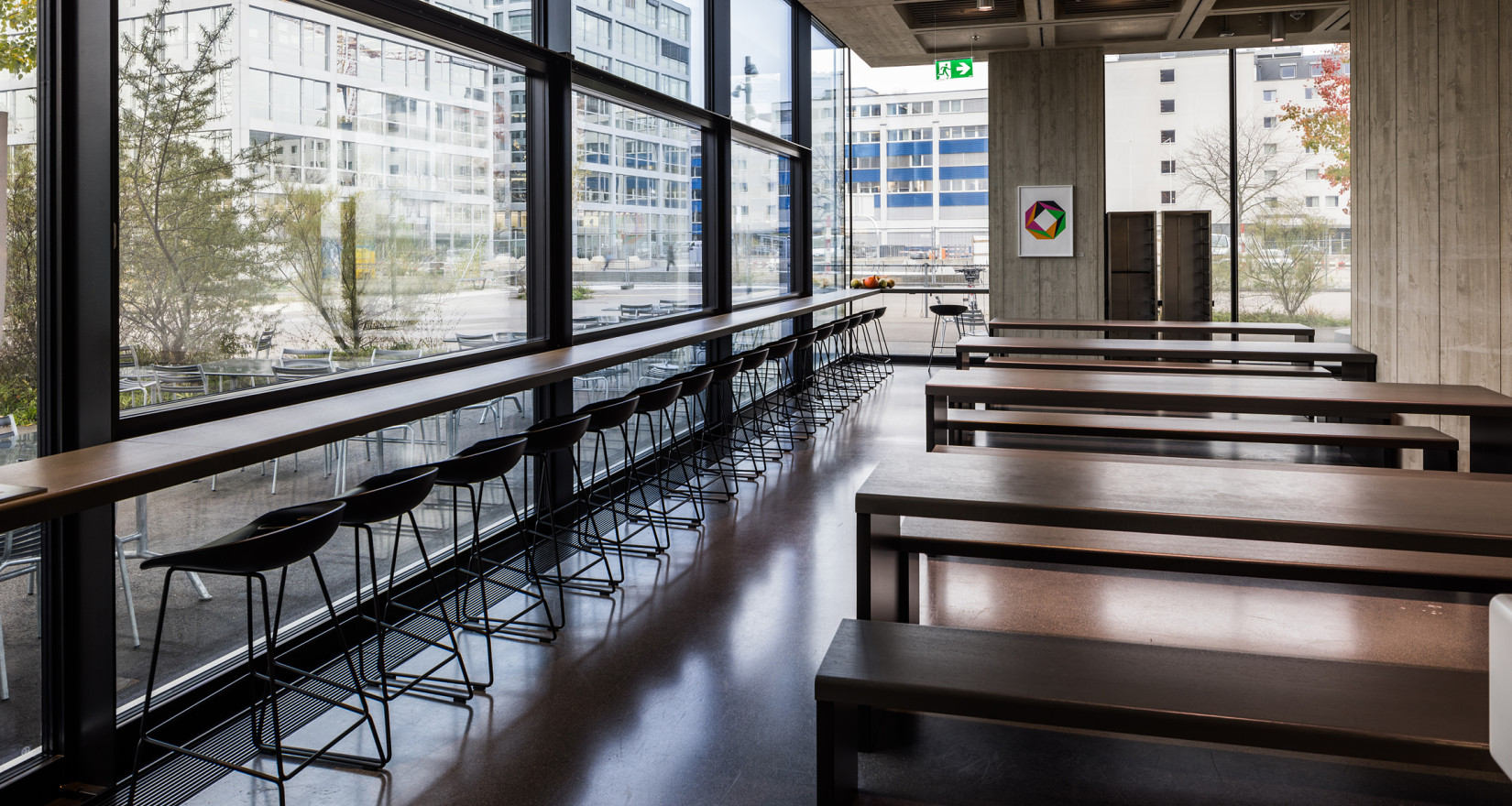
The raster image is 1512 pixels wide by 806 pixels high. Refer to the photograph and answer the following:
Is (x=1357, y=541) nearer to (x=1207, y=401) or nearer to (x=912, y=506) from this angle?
(x=912, y=506)

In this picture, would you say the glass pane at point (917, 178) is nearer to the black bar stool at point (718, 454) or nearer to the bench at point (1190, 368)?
the bench at point (1190, 368)

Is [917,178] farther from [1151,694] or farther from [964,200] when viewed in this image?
[1151,694]

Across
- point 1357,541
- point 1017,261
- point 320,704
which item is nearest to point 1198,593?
point 1357,541

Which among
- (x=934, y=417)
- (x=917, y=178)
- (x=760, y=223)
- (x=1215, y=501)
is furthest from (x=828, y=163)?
(x=1215, y=501)

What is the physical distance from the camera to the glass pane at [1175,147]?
1002cm

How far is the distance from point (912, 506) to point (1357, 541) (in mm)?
953

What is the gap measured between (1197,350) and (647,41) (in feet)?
12.6

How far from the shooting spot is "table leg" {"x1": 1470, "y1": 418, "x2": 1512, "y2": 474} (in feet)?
12.6

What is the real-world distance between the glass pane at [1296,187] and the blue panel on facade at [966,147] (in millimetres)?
2534

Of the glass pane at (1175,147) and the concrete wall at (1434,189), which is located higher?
the glass pane at (1175,147)

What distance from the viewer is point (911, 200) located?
38.3ft

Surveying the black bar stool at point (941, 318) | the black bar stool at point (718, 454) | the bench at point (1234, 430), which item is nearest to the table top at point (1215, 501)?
the bench at point (1234, 430)

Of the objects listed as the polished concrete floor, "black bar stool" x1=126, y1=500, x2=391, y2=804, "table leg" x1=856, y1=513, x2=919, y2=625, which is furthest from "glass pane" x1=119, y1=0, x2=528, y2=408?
"table leg" x1=856, y1=513, x2=919, y2=625

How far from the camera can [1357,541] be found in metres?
2.18
